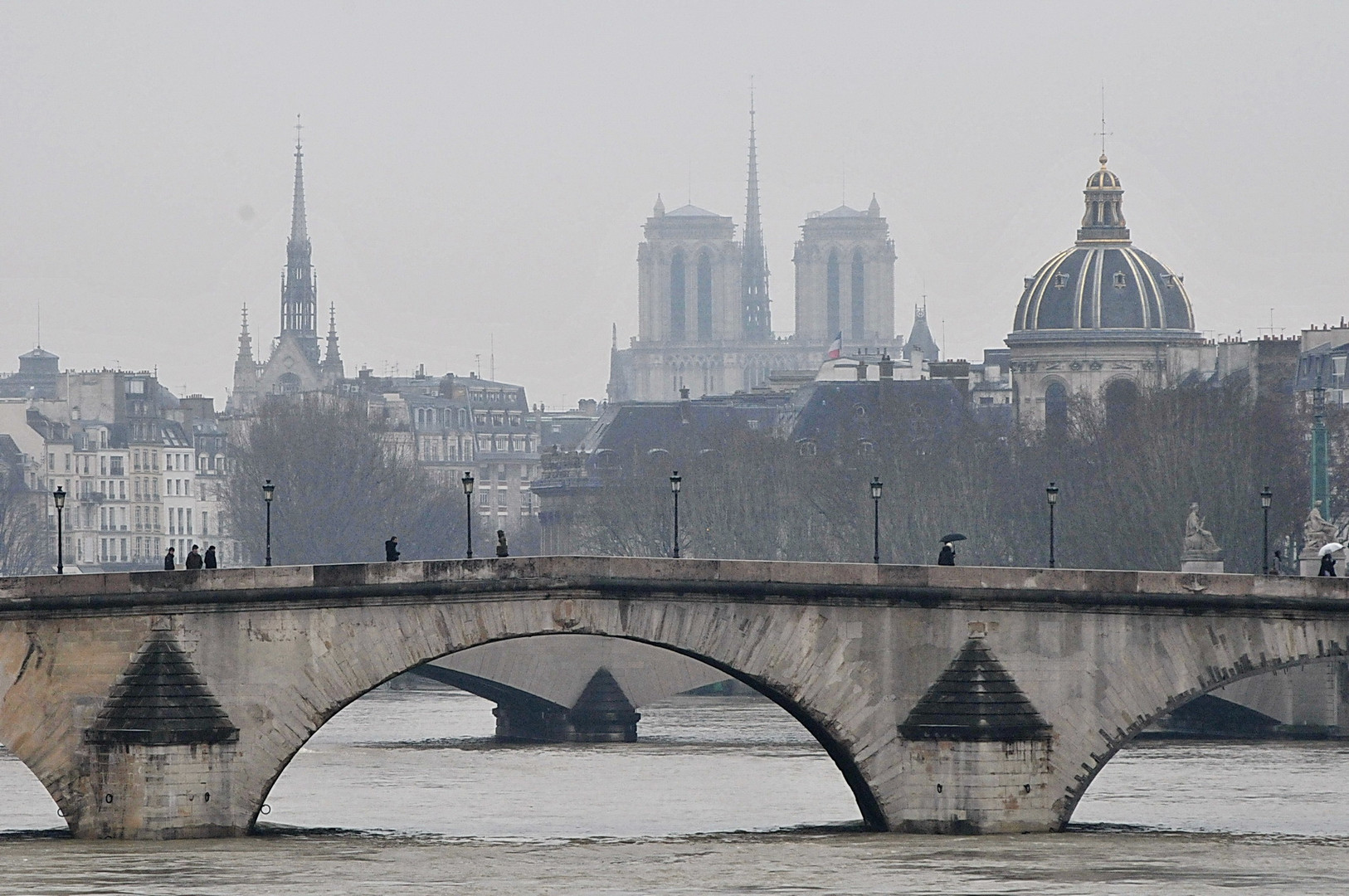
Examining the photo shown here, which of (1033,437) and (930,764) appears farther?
(1033,437)

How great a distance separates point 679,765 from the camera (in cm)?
7831

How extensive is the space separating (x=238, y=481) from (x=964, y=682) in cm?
9730

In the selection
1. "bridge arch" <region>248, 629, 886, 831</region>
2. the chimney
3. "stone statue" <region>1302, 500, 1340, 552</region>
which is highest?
the chimney

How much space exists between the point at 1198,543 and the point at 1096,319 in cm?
6029

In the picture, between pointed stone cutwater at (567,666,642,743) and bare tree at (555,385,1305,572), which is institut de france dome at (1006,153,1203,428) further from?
pointed stone cutwater at (567,666,642,743)

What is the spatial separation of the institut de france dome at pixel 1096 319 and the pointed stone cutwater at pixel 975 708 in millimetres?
86966

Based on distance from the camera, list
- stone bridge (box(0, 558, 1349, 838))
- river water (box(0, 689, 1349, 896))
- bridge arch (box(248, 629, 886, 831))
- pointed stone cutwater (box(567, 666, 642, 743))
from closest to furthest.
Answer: river water (box(0, 689, 1349, 896))
stone bridge (box(0, 558, 1349, 838))
bridge arch (box(248, 629, 886, 831))
pointed stone cutwater (box(567, 666, 642, 743))

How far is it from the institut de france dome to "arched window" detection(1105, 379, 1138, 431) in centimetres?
295

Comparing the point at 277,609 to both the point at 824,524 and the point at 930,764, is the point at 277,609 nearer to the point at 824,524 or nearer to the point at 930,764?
the point at 930,764

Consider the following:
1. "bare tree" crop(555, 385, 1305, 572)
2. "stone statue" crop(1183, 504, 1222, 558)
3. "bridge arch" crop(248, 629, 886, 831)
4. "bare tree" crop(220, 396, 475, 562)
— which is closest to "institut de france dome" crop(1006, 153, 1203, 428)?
"bare tree" crop(555, 385, 1305, 572)

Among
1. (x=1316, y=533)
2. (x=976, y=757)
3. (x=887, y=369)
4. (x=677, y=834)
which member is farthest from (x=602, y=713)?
(x=887, y=369)

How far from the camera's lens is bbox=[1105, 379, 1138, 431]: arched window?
115281mm

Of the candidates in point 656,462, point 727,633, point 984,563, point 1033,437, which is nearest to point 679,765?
point 727,633

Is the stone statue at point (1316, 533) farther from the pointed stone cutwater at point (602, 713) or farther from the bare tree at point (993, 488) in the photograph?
the pointed stone cutwater at point (602, 713)
